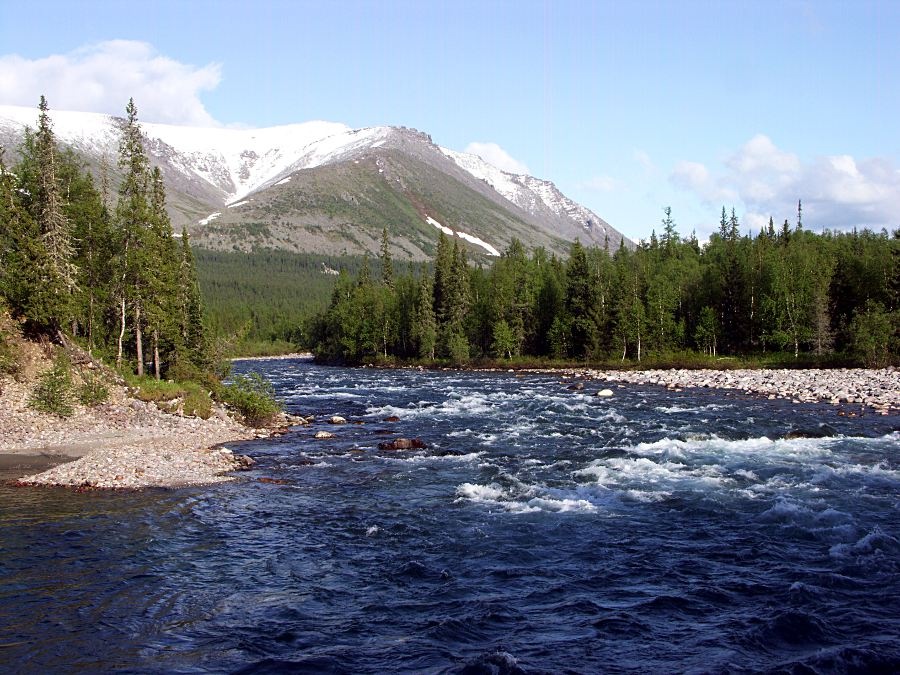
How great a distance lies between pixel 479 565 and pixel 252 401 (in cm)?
2700

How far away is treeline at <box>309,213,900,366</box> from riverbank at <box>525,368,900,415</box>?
9200 mm

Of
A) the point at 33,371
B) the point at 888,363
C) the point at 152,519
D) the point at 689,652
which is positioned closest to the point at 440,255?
the point at 888,363

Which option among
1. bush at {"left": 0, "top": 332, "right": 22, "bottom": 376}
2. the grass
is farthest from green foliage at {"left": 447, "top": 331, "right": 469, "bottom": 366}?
bush at {"left": 0, "top": 332, "right": 22, "bottom": 376}

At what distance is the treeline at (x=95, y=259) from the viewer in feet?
122

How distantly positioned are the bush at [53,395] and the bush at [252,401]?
9.48 m

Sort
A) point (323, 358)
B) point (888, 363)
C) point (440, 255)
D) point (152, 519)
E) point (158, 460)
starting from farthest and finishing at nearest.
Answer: point (323, 358) → point (440, 255) → point (888, 363) → point (158, 460) → point (152, 519)

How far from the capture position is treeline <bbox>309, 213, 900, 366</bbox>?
79.1 metres

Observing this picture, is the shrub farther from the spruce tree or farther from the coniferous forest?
the spruce tree

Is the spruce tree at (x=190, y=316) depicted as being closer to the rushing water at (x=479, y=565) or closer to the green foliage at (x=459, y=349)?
the rushing water at (x=479, y=565)

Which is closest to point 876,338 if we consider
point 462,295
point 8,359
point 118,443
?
point 462,295

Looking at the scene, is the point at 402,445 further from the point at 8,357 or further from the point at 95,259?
the point at 95,259

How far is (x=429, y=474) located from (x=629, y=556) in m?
11.1

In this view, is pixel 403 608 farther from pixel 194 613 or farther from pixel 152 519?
pixel 152 519

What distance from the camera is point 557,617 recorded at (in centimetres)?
1362
